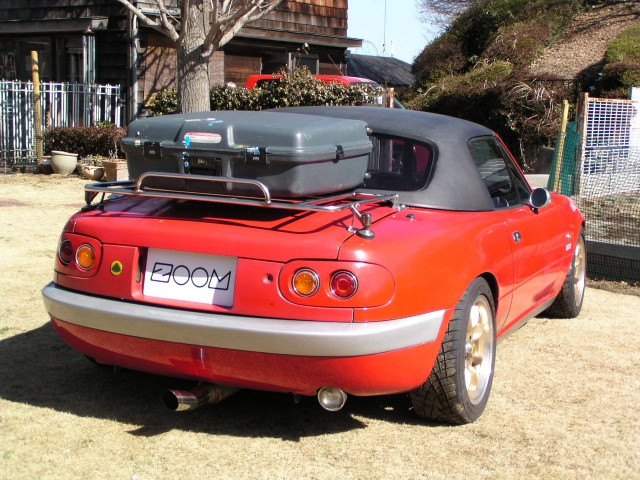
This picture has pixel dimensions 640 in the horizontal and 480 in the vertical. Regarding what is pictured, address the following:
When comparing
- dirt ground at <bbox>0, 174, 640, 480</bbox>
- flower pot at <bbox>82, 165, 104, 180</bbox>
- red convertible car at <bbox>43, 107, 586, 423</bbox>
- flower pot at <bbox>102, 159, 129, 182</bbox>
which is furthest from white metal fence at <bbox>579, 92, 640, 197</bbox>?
flower pot at <bbox>82, 165, 104, 180</bbox>

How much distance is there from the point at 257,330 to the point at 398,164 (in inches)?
54.3

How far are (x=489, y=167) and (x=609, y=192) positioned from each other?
17.7ft

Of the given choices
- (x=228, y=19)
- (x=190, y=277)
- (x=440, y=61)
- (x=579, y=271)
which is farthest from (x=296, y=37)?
(x=190, y=277)

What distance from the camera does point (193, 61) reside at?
41.0ft

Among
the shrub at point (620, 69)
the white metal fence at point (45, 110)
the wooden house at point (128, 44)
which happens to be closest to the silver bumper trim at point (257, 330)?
the white metal fence at point (45, 110)

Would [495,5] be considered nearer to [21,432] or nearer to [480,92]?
[480,92]

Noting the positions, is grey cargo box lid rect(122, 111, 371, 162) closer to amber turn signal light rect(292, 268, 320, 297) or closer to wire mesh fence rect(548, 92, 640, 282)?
amber turn signal light rect(292, 268, 320, 297)

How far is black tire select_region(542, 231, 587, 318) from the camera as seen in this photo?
5938 mm

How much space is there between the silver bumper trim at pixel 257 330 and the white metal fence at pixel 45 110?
12592mm

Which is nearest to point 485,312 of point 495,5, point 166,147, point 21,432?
point 166,147

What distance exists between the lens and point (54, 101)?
16156 mm

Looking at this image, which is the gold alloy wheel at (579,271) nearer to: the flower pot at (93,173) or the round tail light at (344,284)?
the round tail light at (344,284)

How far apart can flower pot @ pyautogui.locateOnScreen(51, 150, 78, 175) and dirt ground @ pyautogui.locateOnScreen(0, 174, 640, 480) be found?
9546mm

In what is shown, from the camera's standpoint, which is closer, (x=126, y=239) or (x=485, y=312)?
(x=126, y=239)
